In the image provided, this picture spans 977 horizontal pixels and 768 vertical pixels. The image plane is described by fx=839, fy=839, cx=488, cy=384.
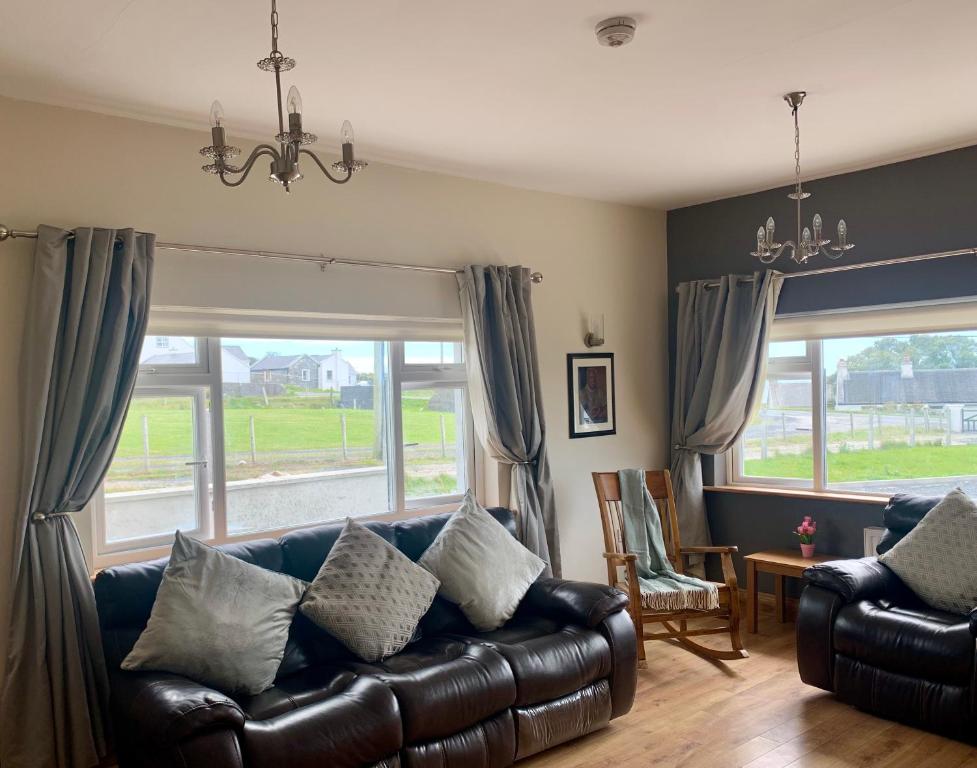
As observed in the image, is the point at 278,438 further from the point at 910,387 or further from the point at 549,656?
the point at 910,387

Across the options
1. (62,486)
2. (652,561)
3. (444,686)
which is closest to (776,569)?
(652,561)

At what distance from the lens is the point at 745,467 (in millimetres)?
5523

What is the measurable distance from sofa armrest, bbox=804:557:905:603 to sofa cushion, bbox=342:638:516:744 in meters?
1.58

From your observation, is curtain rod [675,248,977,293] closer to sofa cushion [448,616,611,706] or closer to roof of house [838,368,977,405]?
roof of house [838,368,977,405]

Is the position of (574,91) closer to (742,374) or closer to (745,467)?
(742,374)

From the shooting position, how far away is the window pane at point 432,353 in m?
4.68

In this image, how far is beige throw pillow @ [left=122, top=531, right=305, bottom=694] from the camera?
2.87 metres

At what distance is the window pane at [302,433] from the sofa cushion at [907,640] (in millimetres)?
2382

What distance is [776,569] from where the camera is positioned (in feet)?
15.8

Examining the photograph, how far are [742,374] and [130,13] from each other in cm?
384

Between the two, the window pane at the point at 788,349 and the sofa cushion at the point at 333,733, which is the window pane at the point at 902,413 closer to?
the window pane at the point at 788,349

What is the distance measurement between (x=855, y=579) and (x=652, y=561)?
3.89ft

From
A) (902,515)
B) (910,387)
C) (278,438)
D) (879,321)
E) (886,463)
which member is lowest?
(902,515)

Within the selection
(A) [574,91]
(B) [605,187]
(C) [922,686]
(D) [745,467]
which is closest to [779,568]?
(D) [745,467]
